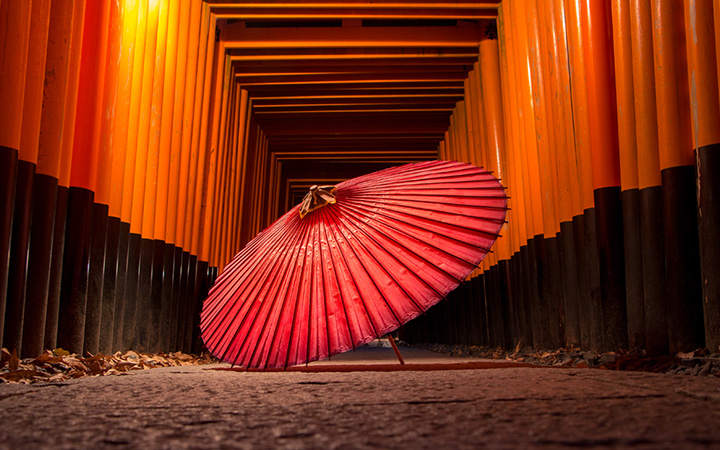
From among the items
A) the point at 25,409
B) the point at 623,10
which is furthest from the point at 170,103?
the point at 25,409

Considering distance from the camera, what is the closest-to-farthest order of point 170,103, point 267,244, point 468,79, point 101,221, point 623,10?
point 623,10, point 267,244, point 101,221, point 170,103, point 468,79

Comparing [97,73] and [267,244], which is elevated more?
[97,73]

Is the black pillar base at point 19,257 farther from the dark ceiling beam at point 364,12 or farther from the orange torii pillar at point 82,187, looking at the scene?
the dark ceiling beam at point 364,12

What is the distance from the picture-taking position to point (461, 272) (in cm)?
220

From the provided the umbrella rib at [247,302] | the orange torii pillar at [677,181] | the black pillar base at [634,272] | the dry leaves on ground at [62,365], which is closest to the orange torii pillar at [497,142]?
the black pillar base at [634,272]

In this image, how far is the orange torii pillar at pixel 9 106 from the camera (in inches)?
78.6

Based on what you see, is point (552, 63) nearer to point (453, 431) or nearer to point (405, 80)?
point (453, 431)

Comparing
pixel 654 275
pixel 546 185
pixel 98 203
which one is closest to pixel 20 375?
pixel 98 203

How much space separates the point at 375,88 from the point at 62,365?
5.75 m

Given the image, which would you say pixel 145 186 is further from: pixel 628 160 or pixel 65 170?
pixel 628 160

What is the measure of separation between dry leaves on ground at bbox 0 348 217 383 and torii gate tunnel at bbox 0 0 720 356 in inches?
4.1

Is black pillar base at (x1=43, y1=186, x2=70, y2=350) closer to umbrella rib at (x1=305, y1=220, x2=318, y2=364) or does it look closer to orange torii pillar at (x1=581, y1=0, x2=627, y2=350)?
umbrella rib at (x1=305, y1=220, x2=318, y2=364)

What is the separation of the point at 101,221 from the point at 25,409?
2.00 m

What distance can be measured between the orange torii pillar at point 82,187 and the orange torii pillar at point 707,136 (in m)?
2.63
